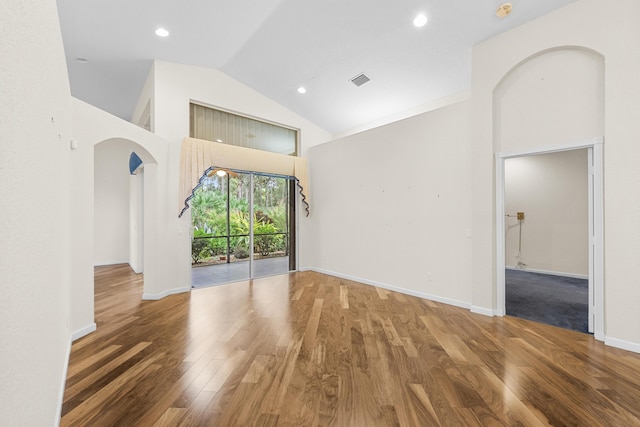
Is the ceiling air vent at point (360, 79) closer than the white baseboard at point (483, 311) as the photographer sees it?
No

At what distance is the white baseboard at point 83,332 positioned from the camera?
293cm

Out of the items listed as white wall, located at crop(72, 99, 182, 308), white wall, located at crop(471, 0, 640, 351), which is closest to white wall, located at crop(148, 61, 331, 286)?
white wall, located at crop(72, 99, 182, 308)

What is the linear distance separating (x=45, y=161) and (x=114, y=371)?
187 centimetres

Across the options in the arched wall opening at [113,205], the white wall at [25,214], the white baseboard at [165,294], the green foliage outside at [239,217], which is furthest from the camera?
the arched wall opening at [113,205]

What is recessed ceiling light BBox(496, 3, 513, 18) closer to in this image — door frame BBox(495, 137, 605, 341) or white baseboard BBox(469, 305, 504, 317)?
door frame BBox(495, 137, 605, 341)

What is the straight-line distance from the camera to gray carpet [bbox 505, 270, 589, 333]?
3.50 metres

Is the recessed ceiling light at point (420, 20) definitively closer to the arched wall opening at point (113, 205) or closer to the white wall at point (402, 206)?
the white wall at point (402, 206)

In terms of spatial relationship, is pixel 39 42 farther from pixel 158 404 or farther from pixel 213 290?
pixel 213 290

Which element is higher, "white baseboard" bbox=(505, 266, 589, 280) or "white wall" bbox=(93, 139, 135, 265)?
"white wall" bbox=(93, 139, 135, 265)

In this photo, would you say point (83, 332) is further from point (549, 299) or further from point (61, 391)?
point (549, 299)

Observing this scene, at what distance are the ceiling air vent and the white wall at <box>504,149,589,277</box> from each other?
391 cm

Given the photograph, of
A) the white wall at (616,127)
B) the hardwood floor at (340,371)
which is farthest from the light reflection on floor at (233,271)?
the white wall at (616,127)

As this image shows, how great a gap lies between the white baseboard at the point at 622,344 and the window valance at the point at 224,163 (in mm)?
4989

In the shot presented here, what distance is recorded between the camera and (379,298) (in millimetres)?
4387
